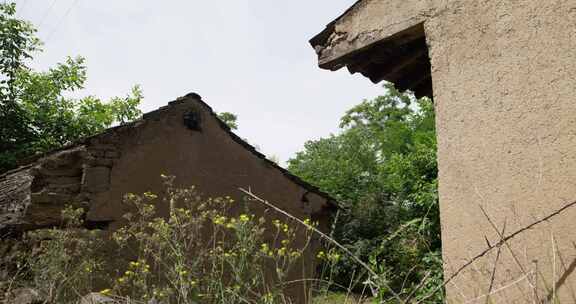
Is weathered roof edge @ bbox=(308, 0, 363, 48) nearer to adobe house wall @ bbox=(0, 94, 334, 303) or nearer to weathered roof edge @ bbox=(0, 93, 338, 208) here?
adobe house wall @ bbox=(0, 94, 334, 303)

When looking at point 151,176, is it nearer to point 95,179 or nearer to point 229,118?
point 95,179

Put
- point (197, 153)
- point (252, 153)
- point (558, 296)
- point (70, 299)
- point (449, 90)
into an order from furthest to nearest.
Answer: point (252, 153) < point (197, 153) < point (70, 299) < point (449, 90) < point (558, 296)

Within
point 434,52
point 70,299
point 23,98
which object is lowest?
point 70,299

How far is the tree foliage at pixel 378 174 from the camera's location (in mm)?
11210

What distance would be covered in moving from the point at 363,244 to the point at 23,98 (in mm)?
10489

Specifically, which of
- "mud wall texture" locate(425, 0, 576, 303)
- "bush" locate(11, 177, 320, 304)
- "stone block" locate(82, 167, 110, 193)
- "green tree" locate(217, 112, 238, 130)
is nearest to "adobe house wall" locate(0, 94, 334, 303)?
"stone block" locate(82, 167, 110, 193)

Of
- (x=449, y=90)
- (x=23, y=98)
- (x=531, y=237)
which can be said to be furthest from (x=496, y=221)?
(x=23, y=98)

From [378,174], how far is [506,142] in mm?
16394

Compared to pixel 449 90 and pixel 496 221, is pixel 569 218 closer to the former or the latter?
pixel 496 221

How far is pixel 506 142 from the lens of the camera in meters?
2.67

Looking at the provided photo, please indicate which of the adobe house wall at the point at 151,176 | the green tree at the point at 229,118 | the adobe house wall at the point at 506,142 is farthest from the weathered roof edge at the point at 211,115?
the green tree at the point at 229,118

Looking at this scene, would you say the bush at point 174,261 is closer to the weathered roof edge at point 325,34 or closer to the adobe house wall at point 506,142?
the adobe house wall at point 506,142

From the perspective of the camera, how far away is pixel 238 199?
8383 millimetres

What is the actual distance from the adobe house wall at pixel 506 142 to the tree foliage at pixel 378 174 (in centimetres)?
601
